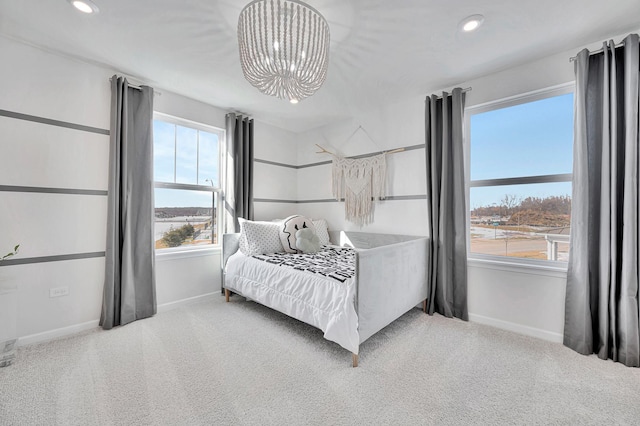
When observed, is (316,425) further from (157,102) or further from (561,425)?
(157,102)

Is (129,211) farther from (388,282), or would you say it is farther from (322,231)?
(388,282)

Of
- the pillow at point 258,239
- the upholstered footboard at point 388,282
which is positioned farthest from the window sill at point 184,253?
the upholstered footboard at point 388,282

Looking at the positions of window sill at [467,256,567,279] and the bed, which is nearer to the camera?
the bed

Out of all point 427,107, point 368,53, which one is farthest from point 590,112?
point 368,53

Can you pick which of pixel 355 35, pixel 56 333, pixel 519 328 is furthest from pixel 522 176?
pixel 56 333

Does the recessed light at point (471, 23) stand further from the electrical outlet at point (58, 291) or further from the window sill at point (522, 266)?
the electrical outlet at point (58, 291)

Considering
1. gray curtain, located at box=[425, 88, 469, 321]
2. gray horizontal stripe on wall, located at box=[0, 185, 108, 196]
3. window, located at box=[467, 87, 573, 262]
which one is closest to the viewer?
gray horizontal stripe on wall, located at box=[0, 185, 108, 196]

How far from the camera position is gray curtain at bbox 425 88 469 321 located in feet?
8.55

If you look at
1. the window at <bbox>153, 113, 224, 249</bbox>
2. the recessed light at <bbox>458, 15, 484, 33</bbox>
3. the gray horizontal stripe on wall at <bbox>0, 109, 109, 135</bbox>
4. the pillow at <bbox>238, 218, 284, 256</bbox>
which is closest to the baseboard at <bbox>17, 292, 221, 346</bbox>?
the window at <bbox>153, 113, 224, 249</bbox>

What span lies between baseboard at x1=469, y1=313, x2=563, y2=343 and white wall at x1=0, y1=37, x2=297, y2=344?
11.8 ft

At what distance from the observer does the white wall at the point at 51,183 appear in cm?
205

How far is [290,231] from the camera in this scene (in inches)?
126

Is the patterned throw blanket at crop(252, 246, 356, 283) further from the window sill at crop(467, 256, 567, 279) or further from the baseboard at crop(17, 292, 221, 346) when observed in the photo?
the baseboard at crop(17, 292, 221, 346)

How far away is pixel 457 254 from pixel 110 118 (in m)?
3.61
